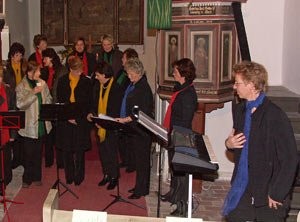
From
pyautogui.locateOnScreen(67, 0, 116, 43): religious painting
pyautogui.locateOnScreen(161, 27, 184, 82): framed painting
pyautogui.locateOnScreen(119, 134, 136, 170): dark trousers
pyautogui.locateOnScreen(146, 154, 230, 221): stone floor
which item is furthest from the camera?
pyautogui.locateOnScreen(67, 0, 116, 43): religious painting

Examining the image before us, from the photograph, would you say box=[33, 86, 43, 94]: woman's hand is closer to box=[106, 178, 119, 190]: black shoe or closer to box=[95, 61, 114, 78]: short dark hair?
box=[95, 61, 114, 78]: short dark hair

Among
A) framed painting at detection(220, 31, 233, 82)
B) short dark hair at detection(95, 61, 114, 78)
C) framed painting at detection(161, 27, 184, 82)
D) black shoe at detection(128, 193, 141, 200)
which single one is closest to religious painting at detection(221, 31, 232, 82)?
framed painting at detection(220, 31, 233, 82)

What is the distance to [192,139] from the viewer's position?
175 inches

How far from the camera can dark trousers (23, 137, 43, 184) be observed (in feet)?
22.9

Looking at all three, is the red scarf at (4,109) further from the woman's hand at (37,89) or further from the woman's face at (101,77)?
the woman's face at (101,77)

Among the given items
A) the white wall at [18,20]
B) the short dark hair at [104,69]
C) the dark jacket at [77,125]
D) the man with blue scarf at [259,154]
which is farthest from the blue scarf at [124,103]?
the white wall at [18,20]

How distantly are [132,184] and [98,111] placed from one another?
126 centimetres

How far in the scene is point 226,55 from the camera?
7164 mm

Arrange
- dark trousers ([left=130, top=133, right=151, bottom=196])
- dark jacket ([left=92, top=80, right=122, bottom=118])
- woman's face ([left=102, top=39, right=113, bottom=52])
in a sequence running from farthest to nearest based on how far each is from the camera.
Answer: woman's face ([left=102, top=39, right=113, bottom=52]) → dark jacket ([left=92, top=80, right=122, bottom=118]) → dark trousers ([left=130, top=133, right=151, bottom=196])

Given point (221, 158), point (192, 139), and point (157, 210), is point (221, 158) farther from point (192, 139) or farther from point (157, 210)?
point (192, 139)

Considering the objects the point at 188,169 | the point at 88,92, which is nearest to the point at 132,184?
the point at 88,92

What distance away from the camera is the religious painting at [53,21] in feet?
46.5

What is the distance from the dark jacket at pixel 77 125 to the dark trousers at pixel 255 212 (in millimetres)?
3156

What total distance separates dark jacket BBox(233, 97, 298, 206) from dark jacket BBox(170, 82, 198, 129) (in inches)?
76.7
